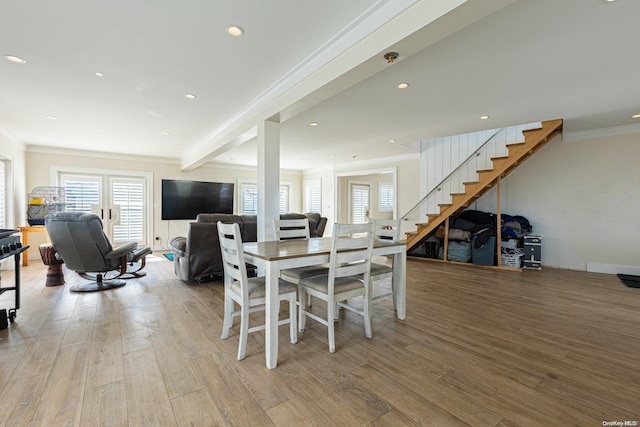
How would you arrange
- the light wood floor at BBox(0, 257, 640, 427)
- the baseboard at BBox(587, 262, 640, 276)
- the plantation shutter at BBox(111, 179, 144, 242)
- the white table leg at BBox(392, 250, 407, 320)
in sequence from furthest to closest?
the plantation shutter at BBox(111, 179, 144, 242)
the baseboard at BBox(587, 262, 640, 276)
the white table leg at BBox(392, 250, 407, 320)
the light wood floor at BBox(0, 257, 640, 427)

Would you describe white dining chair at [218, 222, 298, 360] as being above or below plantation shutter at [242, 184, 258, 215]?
below

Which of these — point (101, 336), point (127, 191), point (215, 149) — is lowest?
point (101, 336)

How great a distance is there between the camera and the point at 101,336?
2.48m

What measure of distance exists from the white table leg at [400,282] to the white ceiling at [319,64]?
70.1 inches

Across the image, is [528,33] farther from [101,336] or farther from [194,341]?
[101,336]

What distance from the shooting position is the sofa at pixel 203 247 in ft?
12.9

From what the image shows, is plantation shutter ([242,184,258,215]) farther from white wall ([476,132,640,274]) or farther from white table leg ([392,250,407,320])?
white wall ([476,132,640,274])

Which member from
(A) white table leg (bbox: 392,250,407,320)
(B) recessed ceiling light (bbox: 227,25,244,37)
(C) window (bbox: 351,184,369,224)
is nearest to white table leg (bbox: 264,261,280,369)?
(A) white table leg (bbox: 392,250,407,320)

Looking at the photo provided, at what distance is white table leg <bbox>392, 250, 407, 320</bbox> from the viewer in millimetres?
2909

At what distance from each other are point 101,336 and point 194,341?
0.85 metres

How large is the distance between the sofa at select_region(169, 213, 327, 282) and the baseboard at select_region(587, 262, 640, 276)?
5.54 m

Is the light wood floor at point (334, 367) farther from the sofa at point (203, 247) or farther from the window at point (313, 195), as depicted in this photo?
the window at point (313, 195)

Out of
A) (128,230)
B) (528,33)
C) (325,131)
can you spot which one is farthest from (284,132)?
(128,230)

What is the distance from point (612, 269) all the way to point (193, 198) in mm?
9241
